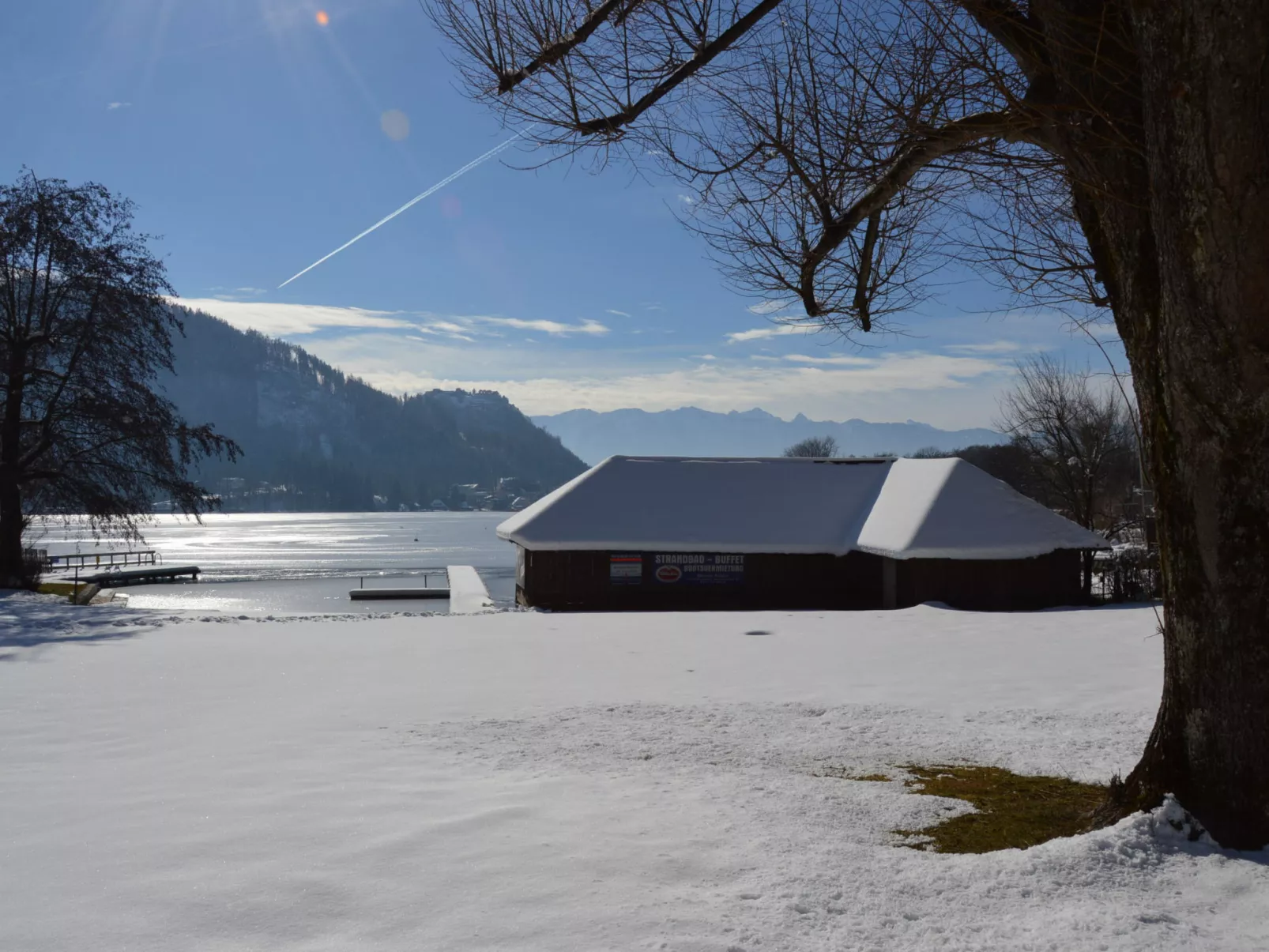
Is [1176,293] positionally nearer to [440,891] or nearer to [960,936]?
[960,936]

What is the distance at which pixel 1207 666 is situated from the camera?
4.51 meters

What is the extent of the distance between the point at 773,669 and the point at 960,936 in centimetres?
807

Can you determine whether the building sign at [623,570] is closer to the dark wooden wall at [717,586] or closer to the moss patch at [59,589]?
the dark wooden wall at [717,586]

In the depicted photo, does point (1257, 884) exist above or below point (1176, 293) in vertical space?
below

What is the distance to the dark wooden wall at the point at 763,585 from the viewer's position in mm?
26812

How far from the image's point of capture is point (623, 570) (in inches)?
1133

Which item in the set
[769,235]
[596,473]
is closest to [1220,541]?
[769,235]

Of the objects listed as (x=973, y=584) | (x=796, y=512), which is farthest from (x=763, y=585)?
(x=973, y=584)

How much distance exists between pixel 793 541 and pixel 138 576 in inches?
1989

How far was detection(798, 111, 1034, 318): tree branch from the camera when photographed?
18.4 ft

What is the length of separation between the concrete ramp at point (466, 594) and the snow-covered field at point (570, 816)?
15019 mm

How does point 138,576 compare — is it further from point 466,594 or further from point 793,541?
point 793,541

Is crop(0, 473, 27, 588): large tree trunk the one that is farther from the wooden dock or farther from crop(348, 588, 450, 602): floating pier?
the wooden dock

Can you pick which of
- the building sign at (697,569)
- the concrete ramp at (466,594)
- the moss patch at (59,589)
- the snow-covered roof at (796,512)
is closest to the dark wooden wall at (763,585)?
the building sign at (697,569)
